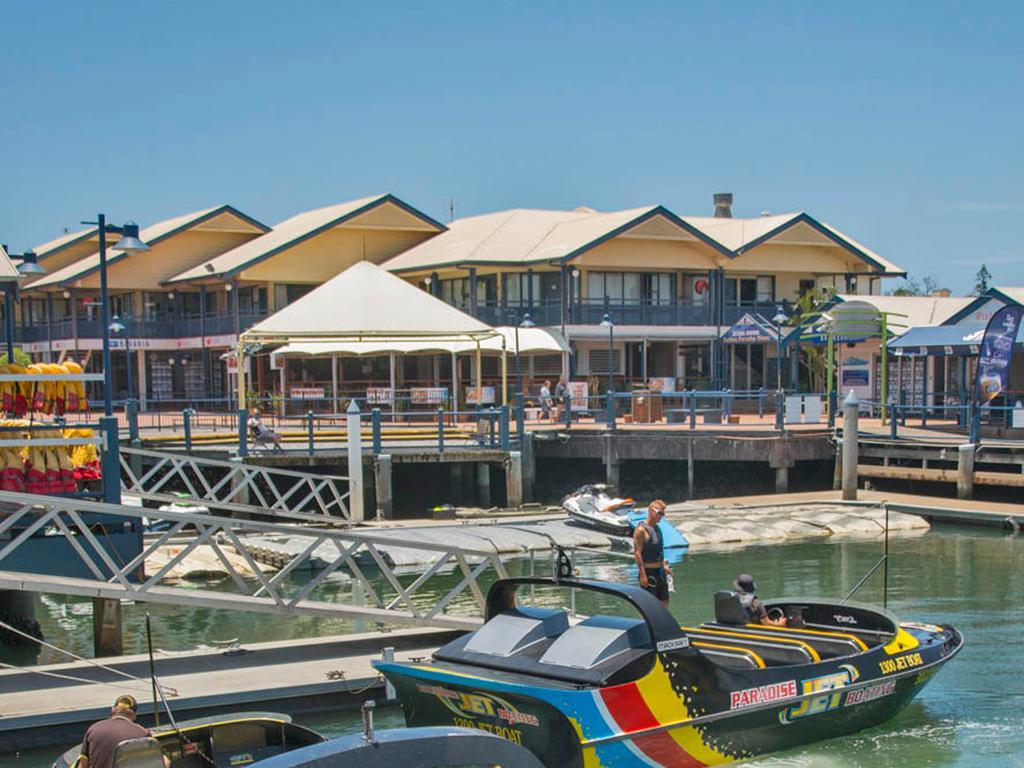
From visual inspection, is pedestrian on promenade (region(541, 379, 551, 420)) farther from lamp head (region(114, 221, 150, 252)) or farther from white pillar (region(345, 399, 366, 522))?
lamp head (region(114, 221, 150, 252))

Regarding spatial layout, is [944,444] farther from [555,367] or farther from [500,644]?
[500,644]

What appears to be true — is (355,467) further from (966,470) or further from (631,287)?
(631,287)

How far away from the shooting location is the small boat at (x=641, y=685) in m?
9.29

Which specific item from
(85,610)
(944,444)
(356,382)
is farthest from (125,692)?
(356,382)

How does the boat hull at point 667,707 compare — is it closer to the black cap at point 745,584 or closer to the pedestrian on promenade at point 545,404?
the black cap at point 745,584

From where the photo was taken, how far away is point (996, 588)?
19641 mm

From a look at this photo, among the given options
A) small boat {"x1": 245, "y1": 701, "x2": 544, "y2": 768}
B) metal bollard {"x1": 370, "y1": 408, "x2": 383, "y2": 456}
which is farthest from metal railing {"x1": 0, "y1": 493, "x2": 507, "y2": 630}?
metal bollard {"x1": 370, "y1": 408, "x2": 383, "y2": 456}

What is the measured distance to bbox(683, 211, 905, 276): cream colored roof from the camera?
47.7 meters

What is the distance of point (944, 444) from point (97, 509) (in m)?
22.5

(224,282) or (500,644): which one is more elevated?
(224,282)

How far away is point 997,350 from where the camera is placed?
100 ft

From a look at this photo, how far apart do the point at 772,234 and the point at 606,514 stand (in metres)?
26.4

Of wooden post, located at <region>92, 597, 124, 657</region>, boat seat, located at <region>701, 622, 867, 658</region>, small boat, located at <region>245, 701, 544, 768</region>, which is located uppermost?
small boat, located at <region>245, 701, 544, 768</region>

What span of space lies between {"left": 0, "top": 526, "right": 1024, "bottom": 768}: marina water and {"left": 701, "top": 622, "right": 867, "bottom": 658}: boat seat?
2.68ft
